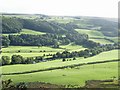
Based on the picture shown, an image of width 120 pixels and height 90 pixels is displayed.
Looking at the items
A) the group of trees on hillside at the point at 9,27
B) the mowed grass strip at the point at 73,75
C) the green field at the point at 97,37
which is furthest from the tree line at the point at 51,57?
the group of trees on hillside at the point at 9,27

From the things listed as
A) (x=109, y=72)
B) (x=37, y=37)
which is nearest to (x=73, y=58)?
(x=109, y=72)

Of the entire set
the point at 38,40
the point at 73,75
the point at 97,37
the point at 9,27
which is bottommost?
the point at 73,75

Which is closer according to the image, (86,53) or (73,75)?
(73,75)

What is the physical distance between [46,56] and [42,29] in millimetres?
33307

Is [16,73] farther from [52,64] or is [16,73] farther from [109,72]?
[109,72]

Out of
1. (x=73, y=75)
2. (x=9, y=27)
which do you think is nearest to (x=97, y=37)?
(x=9, y=27)

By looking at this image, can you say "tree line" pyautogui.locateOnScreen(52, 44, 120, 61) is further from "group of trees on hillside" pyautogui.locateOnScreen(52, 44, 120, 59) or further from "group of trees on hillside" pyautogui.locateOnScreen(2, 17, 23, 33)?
"group of trees on hillside" pyautogui.locateOnScreen(2, 17, 23, 33)

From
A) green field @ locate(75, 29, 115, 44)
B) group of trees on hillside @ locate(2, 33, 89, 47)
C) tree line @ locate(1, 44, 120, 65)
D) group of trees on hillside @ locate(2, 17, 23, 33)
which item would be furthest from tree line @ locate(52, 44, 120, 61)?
group of trees on hillside @ locate(2, 17, 23, 33)

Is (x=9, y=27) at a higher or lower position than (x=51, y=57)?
higher

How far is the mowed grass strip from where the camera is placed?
34.4 m

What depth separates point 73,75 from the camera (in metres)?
37.6

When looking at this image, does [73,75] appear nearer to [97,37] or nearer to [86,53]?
[86,53]

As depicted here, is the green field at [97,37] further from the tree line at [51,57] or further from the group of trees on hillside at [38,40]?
the tree line at [51,57]

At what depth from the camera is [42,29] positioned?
82438 mm
